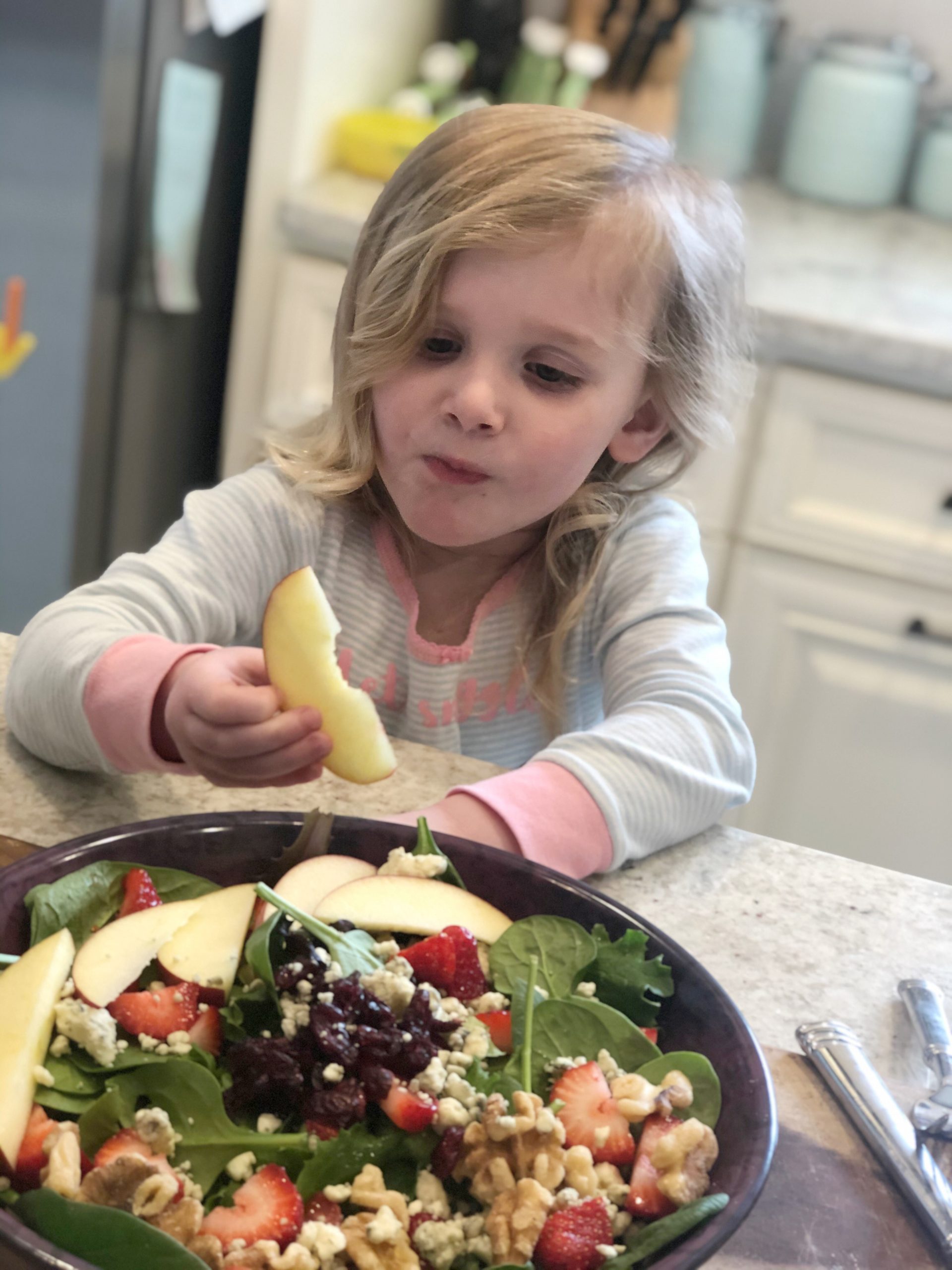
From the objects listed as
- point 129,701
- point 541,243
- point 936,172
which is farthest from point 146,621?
point 936,172

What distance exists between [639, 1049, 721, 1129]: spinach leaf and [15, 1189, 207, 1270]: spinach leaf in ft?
0.73

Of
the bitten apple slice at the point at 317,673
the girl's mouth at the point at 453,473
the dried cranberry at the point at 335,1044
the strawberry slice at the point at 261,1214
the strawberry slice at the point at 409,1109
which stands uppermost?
the girl's mouth at the point at 453,473

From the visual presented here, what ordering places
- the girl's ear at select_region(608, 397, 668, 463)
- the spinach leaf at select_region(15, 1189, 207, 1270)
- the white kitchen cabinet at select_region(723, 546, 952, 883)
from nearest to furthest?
the spinach leaf at select_region(15, 1189, 207, 1270) → the girl's ear at select_region(608, 397, 668, 463) → the white kitchen cabinet at select_region(723, 546, 952, 883)

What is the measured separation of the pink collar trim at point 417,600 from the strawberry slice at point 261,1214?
65 centimetres

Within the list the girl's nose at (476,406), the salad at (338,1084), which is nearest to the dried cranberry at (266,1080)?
the salad at (338,1084)

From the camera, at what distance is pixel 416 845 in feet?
2.33

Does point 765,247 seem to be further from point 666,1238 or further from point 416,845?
point 666,1238

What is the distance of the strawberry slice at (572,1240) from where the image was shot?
0.51m

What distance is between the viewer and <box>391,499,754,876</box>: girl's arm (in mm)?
803

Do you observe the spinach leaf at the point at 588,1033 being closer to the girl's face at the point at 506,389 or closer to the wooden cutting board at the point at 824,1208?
the wooden cutting board at the point at 824,1208

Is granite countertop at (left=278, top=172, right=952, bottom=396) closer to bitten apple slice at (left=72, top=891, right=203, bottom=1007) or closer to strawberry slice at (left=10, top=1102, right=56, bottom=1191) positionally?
bitten apple slice at (left=72, top=891, right=203, bottom=1007)

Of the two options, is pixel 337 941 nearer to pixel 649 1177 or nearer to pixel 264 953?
pixel 264 953

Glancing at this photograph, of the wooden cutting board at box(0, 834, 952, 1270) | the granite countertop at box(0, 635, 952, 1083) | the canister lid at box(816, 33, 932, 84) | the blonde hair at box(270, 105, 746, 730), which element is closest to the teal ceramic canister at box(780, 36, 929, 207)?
the canister lid at box(816, 33, 932, 84)

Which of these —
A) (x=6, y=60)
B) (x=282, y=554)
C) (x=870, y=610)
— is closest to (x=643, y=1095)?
(x=282, y=554)
